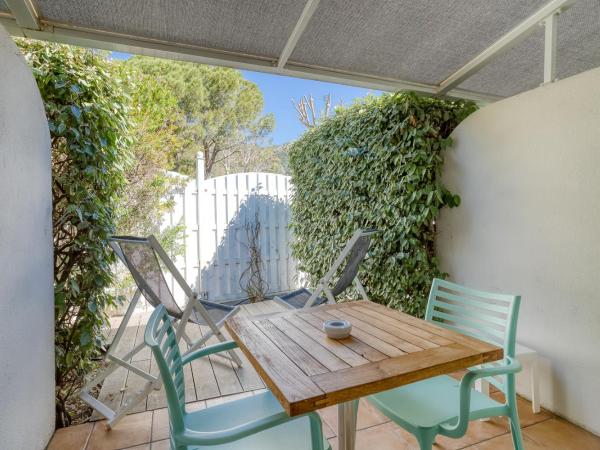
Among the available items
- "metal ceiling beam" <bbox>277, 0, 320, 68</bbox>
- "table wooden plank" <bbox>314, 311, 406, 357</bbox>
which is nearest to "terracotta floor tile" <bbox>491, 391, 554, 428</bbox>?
"table wooden plank" <bbox>314, 311, 406, 357</bbox>

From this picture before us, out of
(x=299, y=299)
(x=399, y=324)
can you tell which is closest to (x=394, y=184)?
(x=299, y=299)

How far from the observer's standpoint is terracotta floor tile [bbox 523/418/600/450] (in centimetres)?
178

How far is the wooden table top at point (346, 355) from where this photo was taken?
98 centimetres

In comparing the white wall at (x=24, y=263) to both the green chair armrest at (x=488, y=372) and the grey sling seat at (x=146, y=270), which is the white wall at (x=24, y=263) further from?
the green chair armrest at (x=488, y=372)

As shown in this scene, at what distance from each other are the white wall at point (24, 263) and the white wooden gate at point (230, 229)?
2612mm

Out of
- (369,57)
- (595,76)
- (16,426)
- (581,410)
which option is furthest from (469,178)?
(16,426)

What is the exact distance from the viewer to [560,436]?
185cm

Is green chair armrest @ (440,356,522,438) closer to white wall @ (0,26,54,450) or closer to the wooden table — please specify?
the wooden table

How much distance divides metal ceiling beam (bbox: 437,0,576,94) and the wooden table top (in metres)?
Answer: 2.03

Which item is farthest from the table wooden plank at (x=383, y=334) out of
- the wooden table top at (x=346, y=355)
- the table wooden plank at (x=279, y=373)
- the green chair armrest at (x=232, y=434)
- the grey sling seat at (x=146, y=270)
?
the grey sling seat at (x=146, y=270)

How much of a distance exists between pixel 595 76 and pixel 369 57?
1330mm

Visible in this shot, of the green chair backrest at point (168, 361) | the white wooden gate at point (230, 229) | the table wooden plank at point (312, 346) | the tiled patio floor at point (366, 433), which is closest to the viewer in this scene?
the green chair backrest at point (168, 361)

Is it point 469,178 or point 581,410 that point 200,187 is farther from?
point 581,410

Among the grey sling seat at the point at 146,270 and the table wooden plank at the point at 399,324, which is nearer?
the table wooden plank at the point at 399,324
